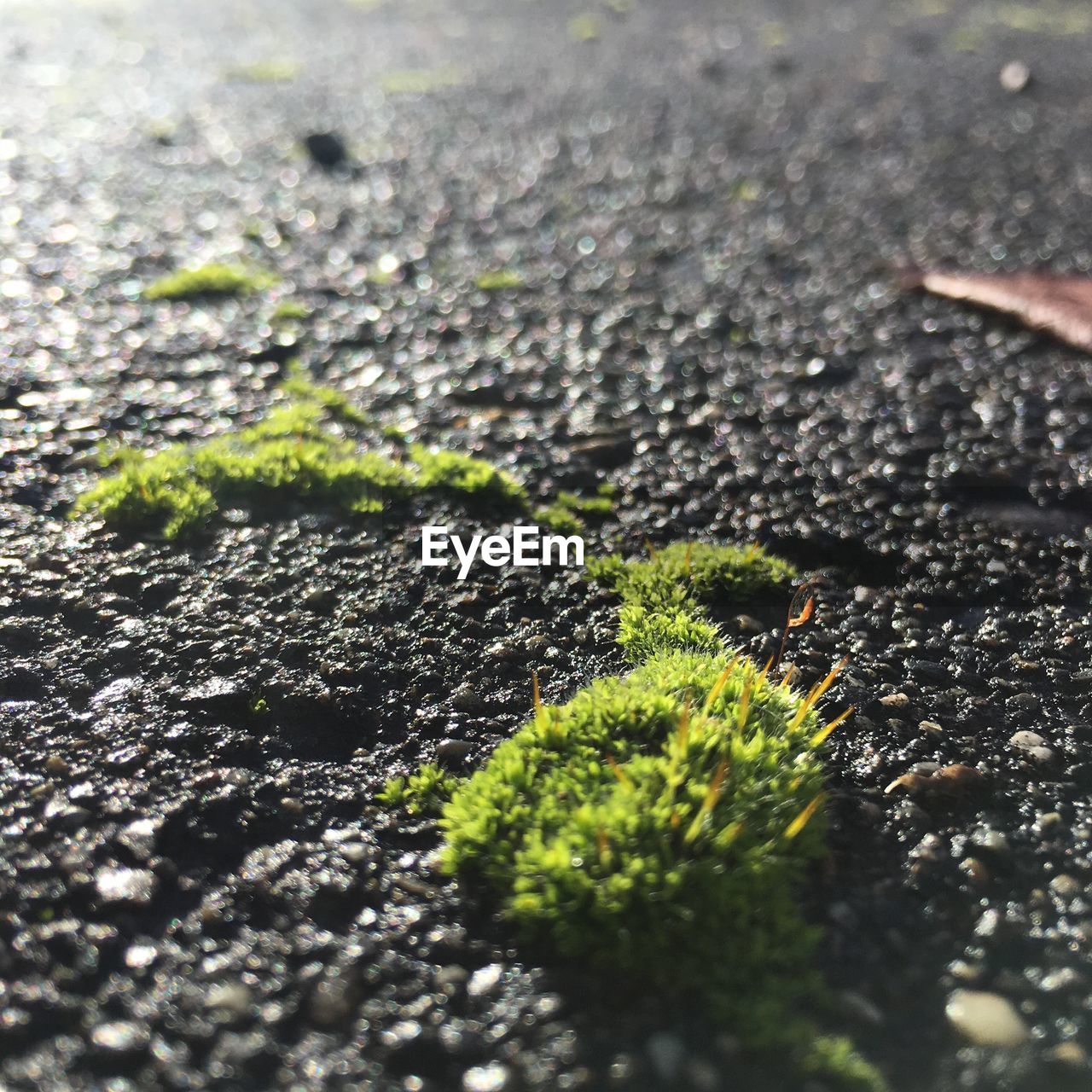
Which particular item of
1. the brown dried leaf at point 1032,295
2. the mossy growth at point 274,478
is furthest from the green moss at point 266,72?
the mossy growth at point 274,478

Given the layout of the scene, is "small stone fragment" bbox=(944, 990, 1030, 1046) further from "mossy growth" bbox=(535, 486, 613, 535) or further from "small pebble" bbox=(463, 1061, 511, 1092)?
"mossy growth" bbox=(535, 486, 613, 535)

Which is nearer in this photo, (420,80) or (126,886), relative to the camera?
(126,886)

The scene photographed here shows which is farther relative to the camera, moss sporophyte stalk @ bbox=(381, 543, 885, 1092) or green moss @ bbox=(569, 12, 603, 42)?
green moss @ bbox=(569, 12, 603, 42)

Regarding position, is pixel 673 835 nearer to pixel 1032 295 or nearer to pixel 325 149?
pixel 1032 295

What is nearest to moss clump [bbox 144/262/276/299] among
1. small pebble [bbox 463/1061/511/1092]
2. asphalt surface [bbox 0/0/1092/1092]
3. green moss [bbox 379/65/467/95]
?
asphalt surface [bbox 0/0/1092/1092]

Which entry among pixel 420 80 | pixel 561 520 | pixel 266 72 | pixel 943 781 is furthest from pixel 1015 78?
pixel 943 781

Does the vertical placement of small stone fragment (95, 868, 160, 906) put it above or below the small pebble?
above
